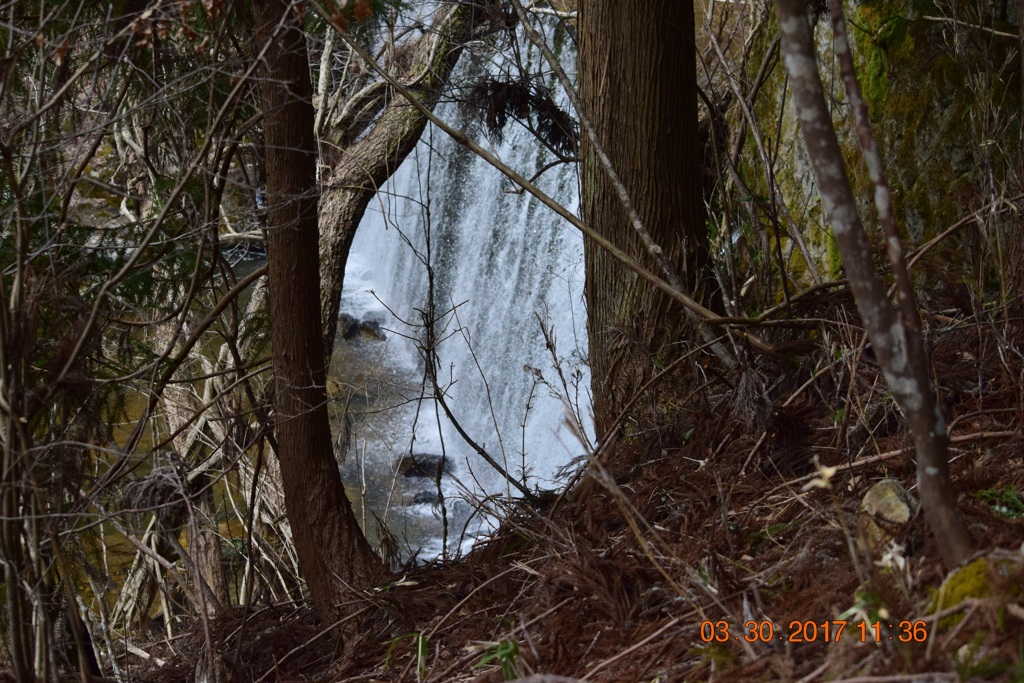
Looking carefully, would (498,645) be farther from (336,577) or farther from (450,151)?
(450,151)

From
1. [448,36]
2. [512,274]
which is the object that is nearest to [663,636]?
[448,36]

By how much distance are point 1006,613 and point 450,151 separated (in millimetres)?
9881

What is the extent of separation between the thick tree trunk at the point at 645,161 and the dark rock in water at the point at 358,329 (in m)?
8.20

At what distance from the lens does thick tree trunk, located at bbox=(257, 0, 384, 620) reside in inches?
136

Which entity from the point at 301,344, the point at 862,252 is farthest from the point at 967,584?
the point at 301,344

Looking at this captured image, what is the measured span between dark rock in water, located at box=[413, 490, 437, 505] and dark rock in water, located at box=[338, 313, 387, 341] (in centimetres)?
346

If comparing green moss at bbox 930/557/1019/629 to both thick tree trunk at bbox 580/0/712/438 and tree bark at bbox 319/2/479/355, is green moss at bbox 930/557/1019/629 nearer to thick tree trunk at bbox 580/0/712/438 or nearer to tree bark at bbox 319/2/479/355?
thick tree trunk at bbox 580/0/712/438

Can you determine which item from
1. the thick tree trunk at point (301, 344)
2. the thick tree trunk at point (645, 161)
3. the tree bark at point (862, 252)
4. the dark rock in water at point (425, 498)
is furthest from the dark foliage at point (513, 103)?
the dark rock in water at point (425, 498)

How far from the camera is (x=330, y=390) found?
10227 millimetres

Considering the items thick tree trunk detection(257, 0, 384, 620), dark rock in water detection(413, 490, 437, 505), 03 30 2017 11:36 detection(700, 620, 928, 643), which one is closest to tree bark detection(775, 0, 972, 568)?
03 30 2017 11:36 detection(700, 620, 928, 643)

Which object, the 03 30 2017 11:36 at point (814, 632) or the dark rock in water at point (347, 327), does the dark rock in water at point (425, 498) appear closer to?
the dark rock in water at point (347, 327)

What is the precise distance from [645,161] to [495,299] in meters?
5.64

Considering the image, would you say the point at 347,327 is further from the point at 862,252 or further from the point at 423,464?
the point at 862,252

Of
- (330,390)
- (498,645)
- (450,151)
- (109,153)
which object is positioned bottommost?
(498,645)
